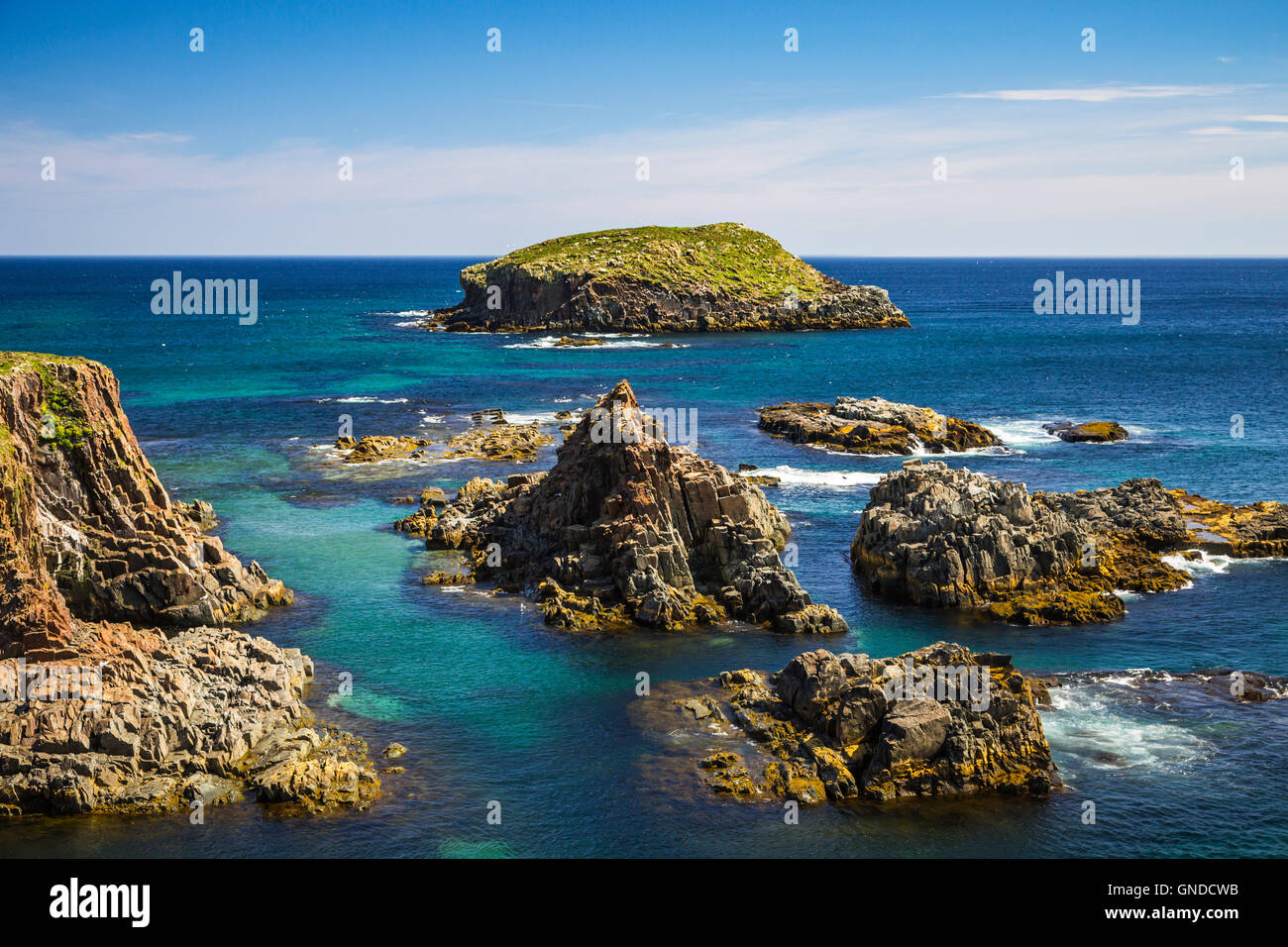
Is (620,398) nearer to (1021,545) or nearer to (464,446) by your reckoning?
(1021,545)

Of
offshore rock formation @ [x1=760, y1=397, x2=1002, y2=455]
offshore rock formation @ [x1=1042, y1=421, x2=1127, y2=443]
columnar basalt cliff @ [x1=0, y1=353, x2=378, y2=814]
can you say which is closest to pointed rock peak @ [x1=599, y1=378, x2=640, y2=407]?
columnar basalt cliff @ [x1=0, y1=353, x2=378, y2=814]

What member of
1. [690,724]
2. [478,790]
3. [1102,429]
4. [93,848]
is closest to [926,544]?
[690,724]

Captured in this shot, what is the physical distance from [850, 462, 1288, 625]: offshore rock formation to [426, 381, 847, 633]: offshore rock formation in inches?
265

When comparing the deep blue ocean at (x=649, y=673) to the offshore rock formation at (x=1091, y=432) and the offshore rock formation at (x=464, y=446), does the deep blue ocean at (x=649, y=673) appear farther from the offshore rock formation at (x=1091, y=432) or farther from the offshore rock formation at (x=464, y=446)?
the offshore rock formation at (x=1091, y=432)

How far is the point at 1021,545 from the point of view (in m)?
58.9

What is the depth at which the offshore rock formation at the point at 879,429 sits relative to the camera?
98.6 m

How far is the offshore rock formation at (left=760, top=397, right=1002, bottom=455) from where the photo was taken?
9862 centimetres

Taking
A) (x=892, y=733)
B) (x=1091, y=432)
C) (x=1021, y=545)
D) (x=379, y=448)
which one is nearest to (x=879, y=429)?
(x=1091, y=432)

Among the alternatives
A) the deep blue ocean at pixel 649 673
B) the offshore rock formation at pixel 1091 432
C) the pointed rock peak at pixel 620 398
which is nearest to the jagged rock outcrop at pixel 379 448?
the deep blue ocean at pixel 649 673

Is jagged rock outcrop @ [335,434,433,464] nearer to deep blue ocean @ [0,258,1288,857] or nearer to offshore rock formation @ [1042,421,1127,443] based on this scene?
deep blue ocean @ [0,258,1288,857]

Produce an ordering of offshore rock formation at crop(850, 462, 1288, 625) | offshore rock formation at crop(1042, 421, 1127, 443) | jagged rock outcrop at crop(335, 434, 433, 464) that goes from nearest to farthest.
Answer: offshore rock formation at crop(850, 462, 1288, 625) → jagged rock outcrop at crop(335, 434, 433, 464) → offshore rock formation at crop(1042, 421, 1127, 443)

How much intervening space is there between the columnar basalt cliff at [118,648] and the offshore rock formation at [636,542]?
13.7m

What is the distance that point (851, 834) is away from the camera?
35.6 m

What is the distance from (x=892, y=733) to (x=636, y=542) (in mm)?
21558
